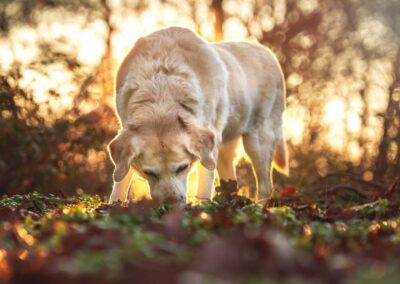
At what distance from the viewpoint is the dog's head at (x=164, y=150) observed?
16.8 ft

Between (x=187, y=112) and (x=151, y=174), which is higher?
(x=187, y=112)

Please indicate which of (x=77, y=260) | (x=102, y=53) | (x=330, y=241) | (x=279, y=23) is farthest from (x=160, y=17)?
(x=77, y=260)

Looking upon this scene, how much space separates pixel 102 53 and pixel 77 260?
950 centimetres

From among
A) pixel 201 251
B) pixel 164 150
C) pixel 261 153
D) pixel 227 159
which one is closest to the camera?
pixel 201 251

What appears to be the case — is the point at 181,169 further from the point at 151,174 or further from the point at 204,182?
the point at 204,182

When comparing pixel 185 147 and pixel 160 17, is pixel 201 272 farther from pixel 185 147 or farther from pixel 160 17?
pixel 160 17

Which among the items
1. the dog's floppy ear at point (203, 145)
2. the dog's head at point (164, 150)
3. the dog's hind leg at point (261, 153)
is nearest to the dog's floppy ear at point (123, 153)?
the dog's head at point (164, 150)

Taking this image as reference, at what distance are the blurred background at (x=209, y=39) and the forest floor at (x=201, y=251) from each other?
591cm

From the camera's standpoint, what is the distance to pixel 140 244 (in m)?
1.72

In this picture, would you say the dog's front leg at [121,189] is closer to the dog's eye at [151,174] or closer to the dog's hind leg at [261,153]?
the dog's eye at [151,174]

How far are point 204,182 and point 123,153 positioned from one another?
1.33 m

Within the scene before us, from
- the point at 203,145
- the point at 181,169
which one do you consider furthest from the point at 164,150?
the point at 203,145

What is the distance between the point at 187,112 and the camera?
5543 millimetres

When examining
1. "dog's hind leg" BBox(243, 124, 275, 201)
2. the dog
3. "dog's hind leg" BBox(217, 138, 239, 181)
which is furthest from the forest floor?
"dog's hind leg" BBox(217, 138, 239, 181)
